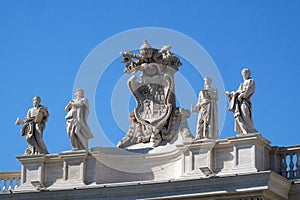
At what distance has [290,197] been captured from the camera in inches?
1711

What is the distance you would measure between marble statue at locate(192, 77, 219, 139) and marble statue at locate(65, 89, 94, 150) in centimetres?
342

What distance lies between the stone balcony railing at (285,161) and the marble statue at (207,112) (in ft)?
5.68

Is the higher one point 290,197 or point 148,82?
point 148,82

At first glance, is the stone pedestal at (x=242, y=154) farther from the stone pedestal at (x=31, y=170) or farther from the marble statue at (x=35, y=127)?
the marble statue at (x=35, y=127)

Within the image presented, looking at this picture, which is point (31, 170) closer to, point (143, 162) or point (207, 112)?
point (143, 162)

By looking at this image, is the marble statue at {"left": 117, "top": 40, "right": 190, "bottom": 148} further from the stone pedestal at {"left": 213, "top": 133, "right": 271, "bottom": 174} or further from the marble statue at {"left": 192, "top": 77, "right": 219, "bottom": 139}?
the stone pedestal at {"left": 213, "top": 133, "right": 271, "bottom": 174}

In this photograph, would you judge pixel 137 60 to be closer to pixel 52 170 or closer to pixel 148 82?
pixel 148 82

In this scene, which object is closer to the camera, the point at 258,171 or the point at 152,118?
the point at 258,171

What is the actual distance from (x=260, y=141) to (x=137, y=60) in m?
5.25

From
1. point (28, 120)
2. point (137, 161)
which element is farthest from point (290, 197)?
point (28, 120)

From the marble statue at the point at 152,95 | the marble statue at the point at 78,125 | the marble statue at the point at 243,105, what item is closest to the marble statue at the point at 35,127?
the marble statue at the point at 78,125

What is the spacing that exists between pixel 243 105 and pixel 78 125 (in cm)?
507

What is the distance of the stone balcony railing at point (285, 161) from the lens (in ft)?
143

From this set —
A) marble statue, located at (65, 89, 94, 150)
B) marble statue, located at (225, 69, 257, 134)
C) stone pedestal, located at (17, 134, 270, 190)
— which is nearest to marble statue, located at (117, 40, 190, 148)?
stone pedestal, located at (17, 134, 270, 190)
